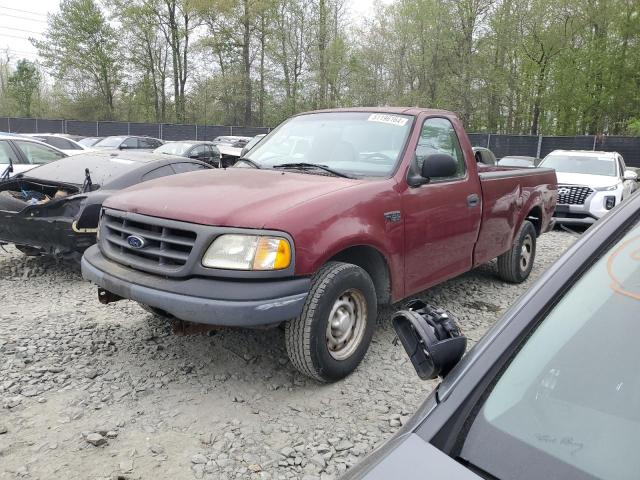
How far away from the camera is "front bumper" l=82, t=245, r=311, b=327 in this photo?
8.89ft

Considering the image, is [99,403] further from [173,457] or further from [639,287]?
[639,287]

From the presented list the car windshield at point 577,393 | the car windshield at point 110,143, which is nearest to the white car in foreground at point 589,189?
the car windshield at point 577,393

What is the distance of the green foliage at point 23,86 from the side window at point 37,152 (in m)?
40.3

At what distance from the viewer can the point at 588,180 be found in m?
10.1

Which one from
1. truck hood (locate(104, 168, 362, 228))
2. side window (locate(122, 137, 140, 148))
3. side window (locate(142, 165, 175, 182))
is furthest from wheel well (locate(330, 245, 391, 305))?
side window (locate(122, 137, 140, 148))

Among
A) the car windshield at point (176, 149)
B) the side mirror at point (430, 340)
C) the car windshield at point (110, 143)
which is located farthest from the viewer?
the car windshield at point (110, 143)

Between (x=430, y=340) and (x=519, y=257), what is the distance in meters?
4.76

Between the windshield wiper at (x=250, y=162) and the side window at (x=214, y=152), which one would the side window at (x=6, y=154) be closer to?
the windshield wiper at (x=250, y=162)

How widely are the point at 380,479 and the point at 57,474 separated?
209 centimetres

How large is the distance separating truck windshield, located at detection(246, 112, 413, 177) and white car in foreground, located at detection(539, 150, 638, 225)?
7099mm

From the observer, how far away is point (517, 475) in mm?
1033

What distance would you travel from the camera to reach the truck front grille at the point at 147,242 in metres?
2.96

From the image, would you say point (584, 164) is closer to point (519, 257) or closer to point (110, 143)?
point (519, 257)

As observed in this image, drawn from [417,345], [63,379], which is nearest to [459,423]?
[417,345]
